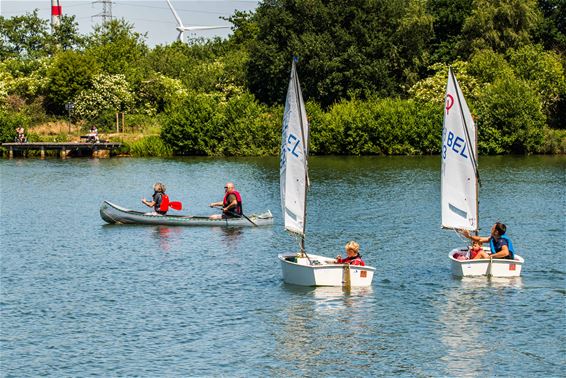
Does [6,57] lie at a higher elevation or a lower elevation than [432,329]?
higher

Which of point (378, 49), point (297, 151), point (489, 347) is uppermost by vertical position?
point (378, 49)

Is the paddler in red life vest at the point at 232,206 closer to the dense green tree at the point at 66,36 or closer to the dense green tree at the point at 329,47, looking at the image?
the dense green tree at the point at 329,47

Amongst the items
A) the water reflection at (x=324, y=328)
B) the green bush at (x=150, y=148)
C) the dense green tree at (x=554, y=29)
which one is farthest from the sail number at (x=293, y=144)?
the dense green tree at (x=554, y=29)

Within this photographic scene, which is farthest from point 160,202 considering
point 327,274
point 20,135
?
point 20,135

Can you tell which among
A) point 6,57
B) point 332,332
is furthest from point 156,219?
point 6,57

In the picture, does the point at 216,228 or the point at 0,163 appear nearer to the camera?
the point at 216,228

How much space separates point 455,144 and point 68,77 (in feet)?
277

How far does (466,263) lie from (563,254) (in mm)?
8566

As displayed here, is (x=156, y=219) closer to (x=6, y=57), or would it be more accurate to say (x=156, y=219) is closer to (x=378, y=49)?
(x=378, y=49)

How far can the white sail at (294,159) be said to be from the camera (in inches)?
1393

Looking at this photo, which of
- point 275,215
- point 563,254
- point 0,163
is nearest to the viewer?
point 563,254

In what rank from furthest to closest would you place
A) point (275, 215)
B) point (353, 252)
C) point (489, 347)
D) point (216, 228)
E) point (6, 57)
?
point (6, 57)
point (275, 215)
point (216, 228)
point (353, 252)
point (489, 347)

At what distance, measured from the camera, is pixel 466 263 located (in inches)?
1414

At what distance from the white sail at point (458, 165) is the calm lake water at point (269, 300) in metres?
2.32
